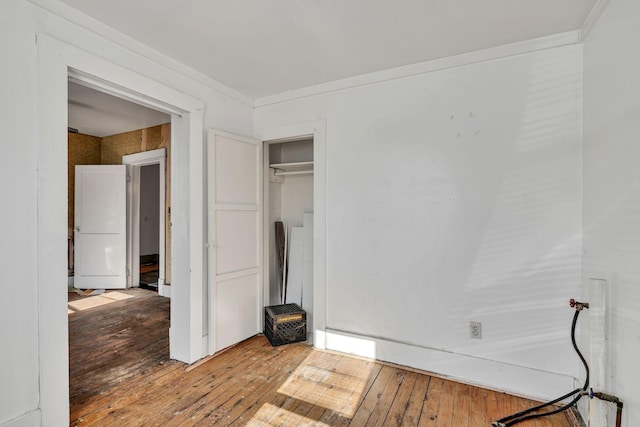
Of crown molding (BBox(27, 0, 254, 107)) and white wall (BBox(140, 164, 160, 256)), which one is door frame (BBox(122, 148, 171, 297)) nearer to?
white wall (BBox(140, 164, 160, 256))

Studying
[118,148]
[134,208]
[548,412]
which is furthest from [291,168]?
[118,148]

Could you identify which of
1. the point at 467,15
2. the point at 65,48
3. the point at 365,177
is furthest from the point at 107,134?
the point at 467,15

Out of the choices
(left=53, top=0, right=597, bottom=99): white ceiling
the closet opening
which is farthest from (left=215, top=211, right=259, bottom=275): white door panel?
(left=53, top=0, right=597, bottom=99): white ceiling

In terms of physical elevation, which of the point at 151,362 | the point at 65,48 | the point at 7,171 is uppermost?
the point at 65,48

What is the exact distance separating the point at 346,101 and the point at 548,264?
212 cm

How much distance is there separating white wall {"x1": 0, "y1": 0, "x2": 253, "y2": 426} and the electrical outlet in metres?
2.79

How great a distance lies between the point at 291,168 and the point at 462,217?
2050 millimetres

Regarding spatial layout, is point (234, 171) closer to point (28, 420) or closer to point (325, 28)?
point (325, 28)

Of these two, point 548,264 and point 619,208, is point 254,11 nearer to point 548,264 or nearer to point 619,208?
point 619,208

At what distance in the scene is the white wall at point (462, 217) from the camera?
2129mm

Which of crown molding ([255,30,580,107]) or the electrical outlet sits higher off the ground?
crown molding ([255,30,580,107])

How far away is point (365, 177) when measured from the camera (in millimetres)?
2803

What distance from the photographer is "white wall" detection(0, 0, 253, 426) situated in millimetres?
1613

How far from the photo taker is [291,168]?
3.71 meters
